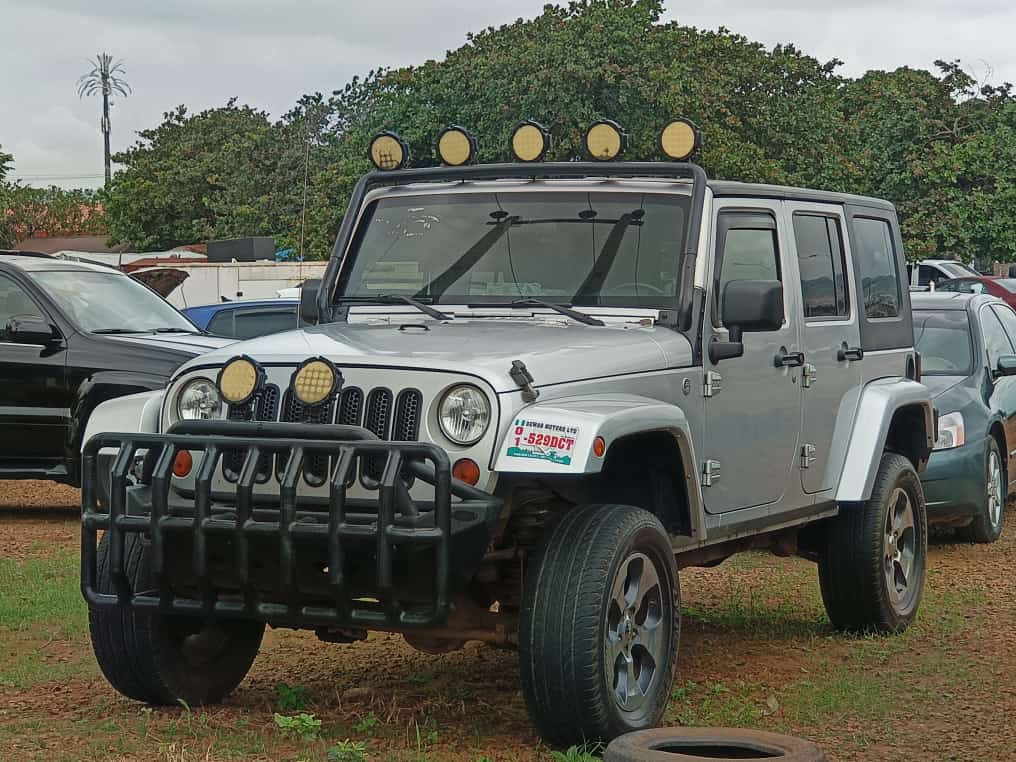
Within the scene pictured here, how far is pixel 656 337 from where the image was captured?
6.13 meters

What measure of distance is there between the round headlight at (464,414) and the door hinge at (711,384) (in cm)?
130

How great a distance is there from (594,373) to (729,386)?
3.15 feet

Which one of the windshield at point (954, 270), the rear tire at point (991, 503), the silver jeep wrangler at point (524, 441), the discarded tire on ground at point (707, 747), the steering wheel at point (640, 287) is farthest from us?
the windshield at point (954, 270)

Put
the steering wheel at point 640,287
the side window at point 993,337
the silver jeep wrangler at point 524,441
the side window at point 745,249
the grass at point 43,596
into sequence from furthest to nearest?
the side window at point 993,337
the grass at point 43,596
the side window at point 745,249
the steering wheel at point 640,287
the silver jeep wrangler at point 524,441

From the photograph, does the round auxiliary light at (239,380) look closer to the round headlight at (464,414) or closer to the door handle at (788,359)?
the round headlight at (464,414)

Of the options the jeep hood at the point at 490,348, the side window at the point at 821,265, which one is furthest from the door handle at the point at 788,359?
the jeep hood at the point at 490,348

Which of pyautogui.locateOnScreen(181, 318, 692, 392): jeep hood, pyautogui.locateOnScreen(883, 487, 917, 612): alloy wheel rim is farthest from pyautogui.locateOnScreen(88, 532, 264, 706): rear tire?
pyautogui.locateOnScreen(883, 487, 917, 612): alloy wheel rim

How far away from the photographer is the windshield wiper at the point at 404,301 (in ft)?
21.1

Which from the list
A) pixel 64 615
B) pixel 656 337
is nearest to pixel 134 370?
pixel 64 615

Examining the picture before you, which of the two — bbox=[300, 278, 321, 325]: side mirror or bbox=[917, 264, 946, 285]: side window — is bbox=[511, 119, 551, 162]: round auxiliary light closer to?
bbox=[300, 278, 321, 325]: side mirror

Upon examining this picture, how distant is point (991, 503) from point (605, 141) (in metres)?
5.33

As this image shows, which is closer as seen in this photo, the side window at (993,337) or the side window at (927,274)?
the side window at (993,337)

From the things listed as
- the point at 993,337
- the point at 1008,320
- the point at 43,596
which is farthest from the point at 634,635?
the point at 1008,320

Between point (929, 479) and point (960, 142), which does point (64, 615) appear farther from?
point (960, 142)
